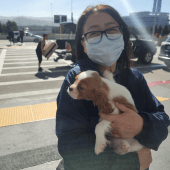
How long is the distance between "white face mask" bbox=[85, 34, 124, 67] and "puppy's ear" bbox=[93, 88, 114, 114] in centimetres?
43

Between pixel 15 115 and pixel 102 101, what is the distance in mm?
4470

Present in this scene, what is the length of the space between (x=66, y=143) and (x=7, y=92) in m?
6.57

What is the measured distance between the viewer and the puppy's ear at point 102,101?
1.22 meters

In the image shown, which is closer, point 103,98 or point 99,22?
point 103,98

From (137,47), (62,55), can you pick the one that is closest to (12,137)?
(62,55)

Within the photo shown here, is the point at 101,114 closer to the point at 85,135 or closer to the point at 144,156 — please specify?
the point at 85,135

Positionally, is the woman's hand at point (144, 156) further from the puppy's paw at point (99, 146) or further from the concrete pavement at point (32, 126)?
the concrete pavement at point (32, 126)

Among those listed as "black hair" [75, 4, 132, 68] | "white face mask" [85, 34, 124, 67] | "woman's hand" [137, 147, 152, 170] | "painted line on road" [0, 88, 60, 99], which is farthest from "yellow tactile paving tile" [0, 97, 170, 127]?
"woman's hand" [137, 147, 152, 170]

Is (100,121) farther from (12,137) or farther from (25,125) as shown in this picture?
(25,125)

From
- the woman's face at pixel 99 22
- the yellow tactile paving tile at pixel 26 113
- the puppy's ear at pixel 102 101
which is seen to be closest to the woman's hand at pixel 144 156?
the puppy's ear at pixel 102 101

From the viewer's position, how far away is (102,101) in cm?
123

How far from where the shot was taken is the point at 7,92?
274 inches

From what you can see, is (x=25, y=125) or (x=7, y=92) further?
(x=7, y=92)

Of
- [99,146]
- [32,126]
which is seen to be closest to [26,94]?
[32,126]
